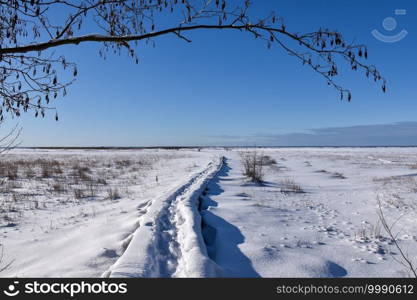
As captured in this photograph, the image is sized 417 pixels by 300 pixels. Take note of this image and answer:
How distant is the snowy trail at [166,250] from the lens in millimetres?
2555

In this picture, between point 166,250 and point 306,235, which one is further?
point 306,235

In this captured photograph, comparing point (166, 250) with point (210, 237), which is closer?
point (166, 250)

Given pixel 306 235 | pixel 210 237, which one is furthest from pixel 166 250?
pixel 306 235

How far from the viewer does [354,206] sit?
621 cm

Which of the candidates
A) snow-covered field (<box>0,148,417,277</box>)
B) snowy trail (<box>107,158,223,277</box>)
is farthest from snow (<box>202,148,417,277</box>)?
snowy trail (<box>107,158,223,277</box>)

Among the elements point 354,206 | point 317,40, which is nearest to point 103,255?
point 317,40

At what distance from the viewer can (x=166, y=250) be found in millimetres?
3182

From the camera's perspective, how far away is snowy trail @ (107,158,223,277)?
255cm

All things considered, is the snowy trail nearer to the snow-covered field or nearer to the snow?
the snow-covered field

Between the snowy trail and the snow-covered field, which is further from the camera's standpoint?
the snow-covered field

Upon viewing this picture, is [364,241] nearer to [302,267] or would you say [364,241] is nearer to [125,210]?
[302,267]

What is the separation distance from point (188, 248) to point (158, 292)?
0.92 m

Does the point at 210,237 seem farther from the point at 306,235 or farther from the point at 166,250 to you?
the point at 306,235

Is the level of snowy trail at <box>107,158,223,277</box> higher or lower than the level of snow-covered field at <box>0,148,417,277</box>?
higher
